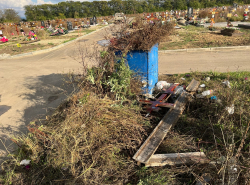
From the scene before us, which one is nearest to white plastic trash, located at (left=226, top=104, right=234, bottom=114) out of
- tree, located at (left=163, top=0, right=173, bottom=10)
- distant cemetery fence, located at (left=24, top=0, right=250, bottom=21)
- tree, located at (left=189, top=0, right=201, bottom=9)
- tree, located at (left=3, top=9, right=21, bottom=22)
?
distant cemetery fence, located at (left=24, top=0, right=250, bottom=21)

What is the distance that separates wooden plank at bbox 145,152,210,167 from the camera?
2391 millimetres

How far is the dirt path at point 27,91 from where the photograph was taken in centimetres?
424

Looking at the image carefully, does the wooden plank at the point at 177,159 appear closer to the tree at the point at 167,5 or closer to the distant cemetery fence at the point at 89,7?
the distant cemetery fence at the point at 89,7

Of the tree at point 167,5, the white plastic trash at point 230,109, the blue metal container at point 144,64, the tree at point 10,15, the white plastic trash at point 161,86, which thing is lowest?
the white plastic trash at point 230,109

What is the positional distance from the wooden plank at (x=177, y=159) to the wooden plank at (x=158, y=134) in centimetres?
9

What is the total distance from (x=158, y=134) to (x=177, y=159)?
1.82ft

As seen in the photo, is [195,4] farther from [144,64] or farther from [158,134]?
[158,134]

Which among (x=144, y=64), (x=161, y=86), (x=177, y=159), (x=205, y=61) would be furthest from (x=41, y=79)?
(x=205, y=61)

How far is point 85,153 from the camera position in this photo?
8.02ft

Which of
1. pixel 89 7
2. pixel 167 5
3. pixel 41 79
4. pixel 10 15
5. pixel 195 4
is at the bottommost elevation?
pixel 41 79

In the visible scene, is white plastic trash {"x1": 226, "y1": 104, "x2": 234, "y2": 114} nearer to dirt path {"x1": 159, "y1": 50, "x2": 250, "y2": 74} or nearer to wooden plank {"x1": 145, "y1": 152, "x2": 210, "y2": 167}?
wooden plank {"x1": 145, "y1": 152, "x2": 210, "y2": 167}

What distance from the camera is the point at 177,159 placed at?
2.46 m

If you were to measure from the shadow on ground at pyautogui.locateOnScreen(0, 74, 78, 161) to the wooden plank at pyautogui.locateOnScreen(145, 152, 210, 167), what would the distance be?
2.25 meters

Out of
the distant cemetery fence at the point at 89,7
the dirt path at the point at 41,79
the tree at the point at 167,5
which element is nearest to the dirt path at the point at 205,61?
the dirt path at the point at 41,79
